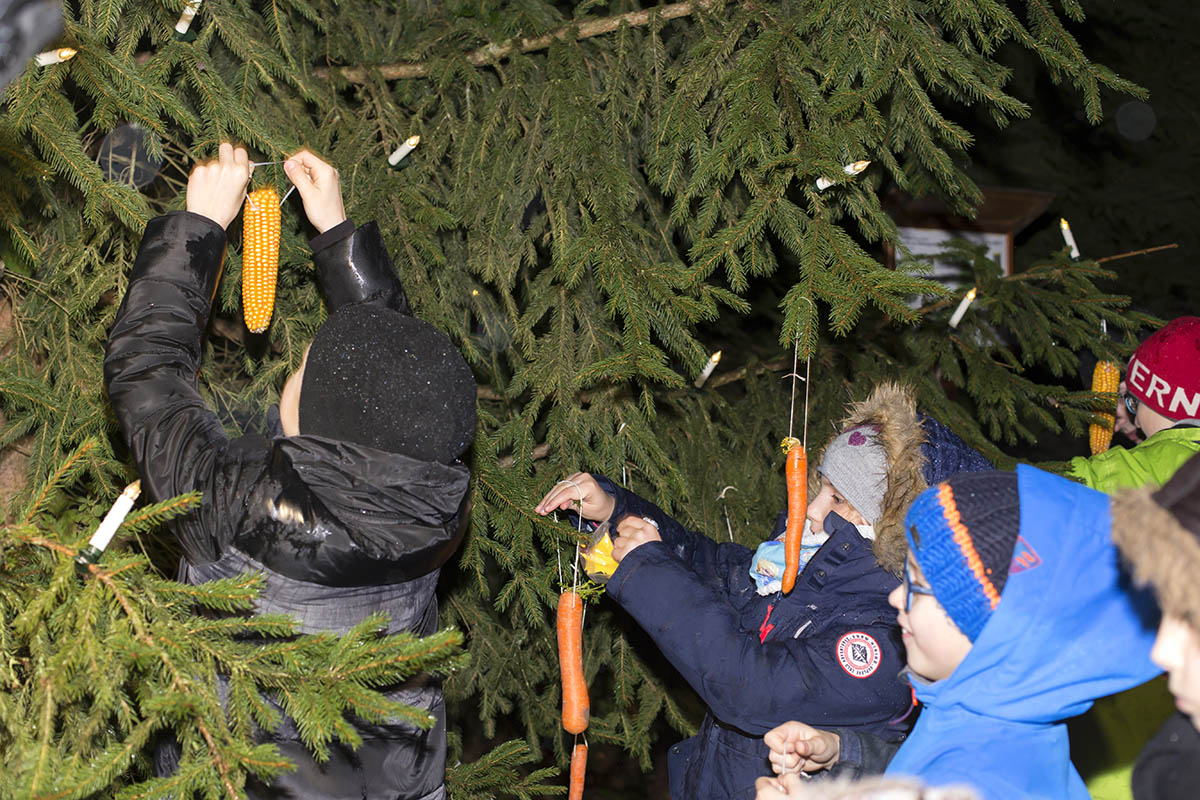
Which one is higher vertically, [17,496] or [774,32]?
[774,32]

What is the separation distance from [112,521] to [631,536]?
4.74ft

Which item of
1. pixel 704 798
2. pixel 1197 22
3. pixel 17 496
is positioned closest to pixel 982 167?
pixel 1197 22

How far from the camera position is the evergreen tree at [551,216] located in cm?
276

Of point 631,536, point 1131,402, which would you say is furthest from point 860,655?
point 1131,402

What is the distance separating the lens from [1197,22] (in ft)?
28.1

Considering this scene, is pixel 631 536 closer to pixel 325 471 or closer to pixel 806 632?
pixel 806 632

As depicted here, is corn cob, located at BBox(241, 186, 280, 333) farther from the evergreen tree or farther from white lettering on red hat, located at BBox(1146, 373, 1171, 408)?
white lettering on red hat, located at BBox(1146, 373, 1171, 408)

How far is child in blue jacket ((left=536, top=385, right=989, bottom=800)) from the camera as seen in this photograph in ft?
7.96

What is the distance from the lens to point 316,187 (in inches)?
106

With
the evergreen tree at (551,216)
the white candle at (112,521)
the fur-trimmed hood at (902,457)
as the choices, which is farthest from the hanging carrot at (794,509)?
the white candle at (112,521)

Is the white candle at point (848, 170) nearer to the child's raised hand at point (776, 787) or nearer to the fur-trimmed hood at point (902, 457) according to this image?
the fur-trimmed hood at point (902, 457)

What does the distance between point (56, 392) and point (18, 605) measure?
1.40 meters

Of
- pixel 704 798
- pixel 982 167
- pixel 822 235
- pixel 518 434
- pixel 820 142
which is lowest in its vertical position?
pixel 982 167

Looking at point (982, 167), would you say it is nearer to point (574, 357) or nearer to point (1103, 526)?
point (574, 357)
